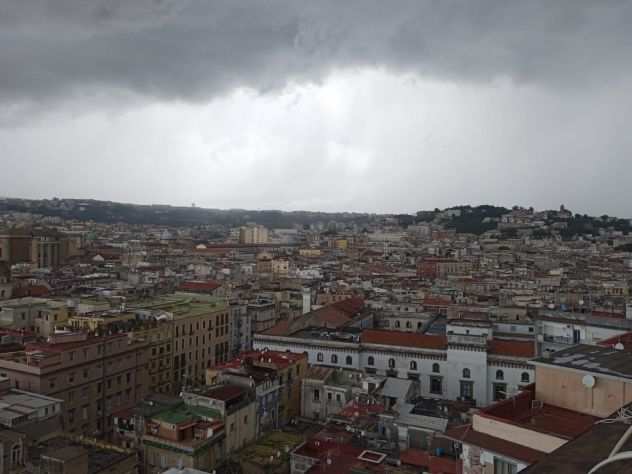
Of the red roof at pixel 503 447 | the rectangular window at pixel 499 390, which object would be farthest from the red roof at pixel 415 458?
the rectangular window at pixel 499 390

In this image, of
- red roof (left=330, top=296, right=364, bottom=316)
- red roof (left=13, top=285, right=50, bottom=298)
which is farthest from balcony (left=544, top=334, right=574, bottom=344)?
red roof (left=13, top=285, right=50, bottom=298)

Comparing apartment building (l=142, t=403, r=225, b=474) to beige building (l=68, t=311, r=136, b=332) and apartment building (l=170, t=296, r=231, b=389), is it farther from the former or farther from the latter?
apartment building (l=170, t=296, r=231, b=389)

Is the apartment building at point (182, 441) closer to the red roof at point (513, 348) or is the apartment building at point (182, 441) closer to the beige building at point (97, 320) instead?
the beige building at point (97, 320)

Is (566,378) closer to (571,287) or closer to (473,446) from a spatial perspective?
(473,446)

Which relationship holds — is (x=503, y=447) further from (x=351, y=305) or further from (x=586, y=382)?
(x=351, y=305)

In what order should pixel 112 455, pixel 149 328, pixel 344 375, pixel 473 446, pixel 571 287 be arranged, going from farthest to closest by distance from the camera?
pixel 571 287
pixel 149 328
pixel 344 375
pixel 112 455
pixel 473 446

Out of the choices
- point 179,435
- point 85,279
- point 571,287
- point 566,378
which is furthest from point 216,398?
point 571,287
